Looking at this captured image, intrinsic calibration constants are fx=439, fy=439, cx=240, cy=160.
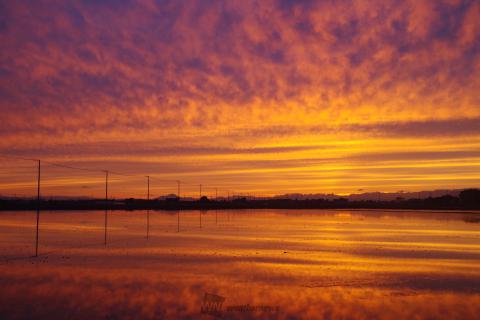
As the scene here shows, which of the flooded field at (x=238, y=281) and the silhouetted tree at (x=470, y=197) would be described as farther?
the silhouetted tree at (x=470, y=197)

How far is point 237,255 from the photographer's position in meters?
21.6

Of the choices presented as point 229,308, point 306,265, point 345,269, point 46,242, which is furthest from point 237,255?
point 46,242

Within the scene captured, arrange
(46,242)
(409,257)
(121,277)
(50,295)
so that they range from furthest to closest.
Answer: (46,242)
(409,257)
(121,277)
(50,295)

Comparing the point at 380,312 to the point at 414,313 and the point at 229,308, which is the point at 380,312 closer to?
the point at 414,313

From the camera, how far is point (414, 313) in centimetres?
1136

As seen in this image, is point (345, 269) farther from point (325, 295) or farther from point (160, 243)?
point (160, 243)

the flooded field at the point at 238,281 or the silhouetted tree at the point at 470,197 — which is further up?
the silhouetted tree at the point at 470,197

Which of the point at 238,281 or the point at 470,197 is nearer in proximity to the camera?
the point at 238,281

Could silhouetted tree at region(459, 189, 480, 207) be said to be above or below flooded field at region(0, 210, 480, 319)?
above

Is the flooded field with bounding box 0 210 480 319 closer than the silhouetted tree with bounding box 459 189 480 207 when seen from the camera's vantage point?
Yes

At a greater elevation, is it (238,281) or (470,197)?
(470,197)

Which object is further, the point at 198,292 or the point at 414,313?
the point at 198,292

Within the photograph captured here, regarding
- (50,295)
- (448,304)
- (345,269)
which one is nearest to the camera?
(448,304)

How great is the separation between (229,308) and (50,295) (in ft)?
18.2
